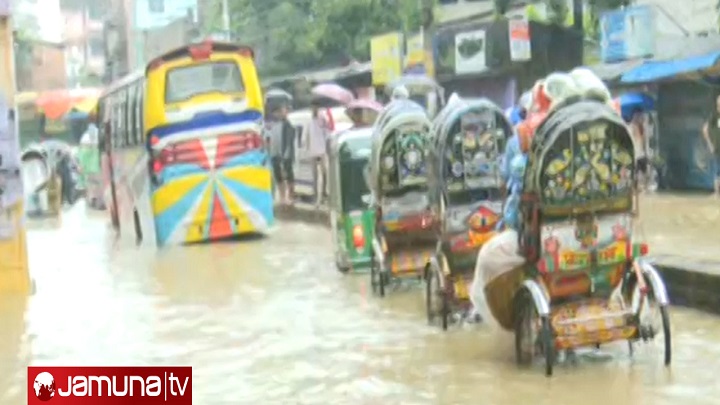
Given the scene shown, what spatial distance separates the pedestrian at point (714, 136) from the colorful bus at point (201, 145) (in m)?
6.86

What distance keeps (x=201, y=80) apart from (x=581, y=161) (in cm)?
1094

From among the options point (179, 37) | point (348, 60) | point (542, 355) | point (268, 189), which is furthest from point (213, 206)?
point (179, 37)

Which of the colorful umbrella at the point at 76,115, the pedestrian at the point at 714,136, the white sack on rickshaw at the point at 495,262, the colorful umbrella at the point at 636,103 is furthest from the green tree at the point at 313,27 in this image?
the white sack on rickshaw at the point at 495,262

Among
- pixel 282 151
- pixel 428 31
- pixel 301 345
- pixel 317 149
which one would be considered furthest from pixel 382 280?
pixel 428 31

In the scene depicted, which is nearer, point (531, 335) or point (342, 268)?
point (531, 335)

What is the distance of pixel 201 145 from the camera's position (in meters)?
17.6

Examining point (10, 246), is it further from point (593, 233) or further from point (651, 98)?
point (651, 98)

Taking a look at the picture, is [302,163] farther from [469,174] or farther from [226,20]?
[226,20]

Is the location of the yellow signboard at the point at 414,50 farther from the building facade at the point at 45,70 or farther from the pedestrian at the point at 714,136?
the building facade at the point at 45,70

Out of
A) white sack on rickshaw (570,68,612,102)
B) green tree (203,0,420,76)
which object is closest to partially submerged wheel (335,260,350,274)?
white sack on rickshaw (570,68,612,102)

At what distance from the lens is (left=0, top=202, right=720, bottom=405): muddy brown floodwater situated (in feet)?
23.8

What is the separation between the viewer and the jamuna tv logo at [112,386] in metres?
4.12

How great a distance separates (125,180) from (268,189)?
275 cm

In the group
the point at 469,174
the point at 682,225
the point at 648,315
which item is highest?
the point at 469,174
